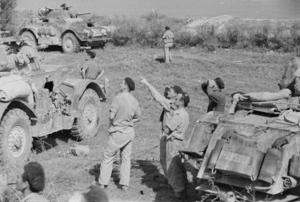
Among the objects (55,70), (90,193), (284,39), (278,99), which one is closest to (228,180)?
(278,99)

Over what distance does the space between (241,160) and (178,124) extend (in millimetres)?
1595

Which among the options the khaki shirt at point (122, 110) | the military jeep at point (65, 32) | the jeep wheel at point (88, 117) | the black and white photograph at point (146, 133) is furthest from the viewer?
the military jeep at point (65, 32)

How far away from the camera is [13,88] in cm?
944

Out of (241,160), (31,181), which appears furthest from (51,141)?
(31,181)

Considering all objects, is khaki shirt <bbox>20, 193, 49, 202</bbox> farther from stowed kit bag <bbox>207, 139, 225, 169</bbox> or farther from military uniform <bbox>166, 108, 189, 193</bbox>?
military uniform <bbox>166, 108, 189, 193</bbox>

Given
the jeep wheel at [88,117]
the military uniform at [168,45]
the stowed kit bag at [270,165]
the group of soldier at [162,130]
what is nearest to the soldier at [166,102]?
the group of soldier at [162,130]

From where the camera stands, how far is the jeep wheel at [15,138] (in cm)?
939

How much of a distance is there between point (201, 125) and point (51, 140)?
473cm

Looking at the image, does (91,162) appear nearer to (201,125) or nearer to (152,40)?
A: (201,125)

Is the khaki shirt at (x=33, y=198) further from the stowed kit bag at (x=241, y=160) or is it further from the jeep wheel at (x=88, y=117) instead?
the jeep wheel at (x=88, y=117)

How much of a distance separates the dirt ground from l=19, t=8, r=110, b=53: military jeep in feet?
1.87

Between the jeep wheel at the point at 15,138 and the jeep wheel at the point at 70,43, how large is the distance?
45.6 feet

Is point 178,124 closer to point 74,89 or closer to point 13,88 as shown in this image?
point 13,88

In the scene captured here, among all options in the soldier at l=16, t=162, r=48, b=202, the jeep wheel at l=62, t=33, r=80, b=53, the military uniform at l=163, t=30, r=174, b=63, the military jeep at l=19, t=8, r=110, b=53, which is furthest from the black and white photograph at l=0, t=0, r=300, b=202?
the military jeep at l=19, t=8, r=110, b=53
